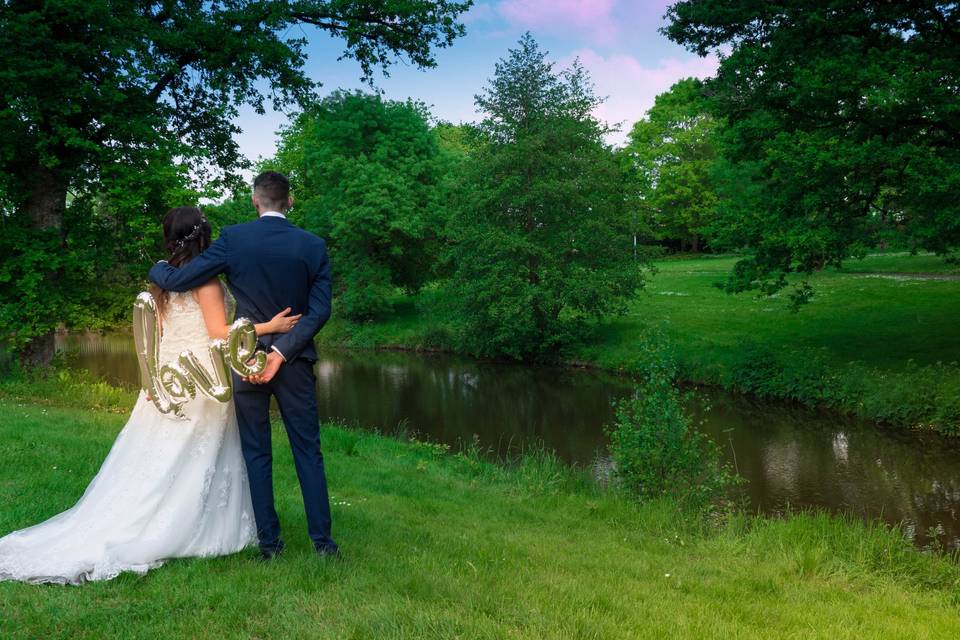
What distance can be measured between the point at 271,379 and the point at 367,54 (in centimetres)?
1429

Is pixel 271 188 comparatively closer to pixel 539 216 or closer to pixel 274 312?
pixel 274 312

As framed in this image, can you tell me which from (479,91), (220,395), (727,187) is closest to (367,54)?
(479,91)

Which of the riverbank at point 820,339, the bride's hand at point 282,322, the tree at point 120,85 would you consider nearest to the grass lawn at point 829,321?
the riverbank at point 820,339

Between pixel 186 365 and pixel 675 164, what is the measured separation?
51.9 m

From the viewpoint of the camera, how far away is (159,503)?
4375 mm

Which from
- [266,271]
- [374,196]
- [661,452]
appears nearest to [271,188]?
[266,271]

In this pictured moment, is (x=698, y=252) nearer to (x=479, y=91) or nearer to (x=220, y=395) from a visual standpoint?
(x=479, y=91)

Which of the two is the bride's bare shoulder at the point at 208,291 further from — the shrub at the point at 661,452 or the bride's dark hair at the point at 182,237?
the shrub at the point at 661,452

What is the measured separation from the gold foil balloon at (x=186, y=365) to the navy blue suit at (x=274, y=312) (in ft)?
0.40

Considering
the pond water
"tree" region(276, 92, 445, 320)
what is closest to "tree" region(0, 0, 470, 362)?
the pond water

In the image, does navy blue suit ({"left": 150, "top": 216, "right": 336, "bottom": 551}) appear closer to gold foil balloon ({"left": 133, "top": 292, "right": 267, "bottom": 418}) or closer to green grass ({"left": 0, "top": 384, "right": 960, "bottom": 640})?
gold foil balloon ({"left": 133, "top": 292, "right": 267, "bottom": 418})

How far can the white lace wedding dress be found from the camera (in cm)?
413

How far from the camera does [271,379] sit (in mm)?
4387

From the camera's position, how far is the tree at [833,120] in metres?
13.4
